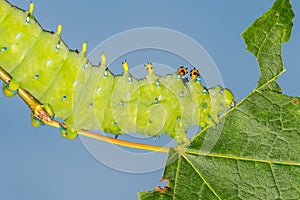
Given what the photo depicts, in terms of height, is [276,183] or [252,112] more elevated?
[252,112]

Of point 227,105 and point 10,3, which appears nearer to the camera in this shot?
point 10,3

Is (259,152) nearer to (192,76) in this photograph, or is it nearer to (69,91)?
(192,76)

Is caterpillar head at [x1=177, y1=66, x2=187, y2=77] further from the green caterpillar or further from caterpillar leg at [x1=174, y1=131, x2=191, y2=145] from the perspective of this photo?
caterpillar leg at [x1=174, y1=131, x2=191, y2=145]

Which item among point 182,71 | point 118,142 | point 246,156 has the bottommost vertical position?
point 118,142

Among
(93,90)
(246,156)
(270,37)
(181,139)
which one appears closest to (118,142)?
(93,90)

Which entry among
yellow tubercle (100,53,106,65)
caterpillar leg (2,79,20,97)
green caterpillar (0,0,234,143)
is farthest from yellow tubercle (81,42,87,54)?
caterpillar leg (2,79,20,97)

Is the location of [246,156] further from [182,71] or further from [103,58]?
[103,58]

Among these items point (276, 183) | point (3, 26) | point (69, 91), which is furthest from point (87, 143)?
point (276, 183)
